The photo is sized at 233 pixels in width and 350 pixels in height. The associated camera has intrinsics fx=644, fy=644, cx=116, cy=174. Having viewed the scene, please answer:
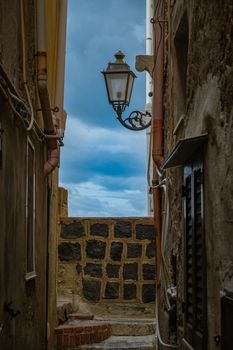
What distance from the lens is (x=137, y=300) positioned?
11422 millimetres

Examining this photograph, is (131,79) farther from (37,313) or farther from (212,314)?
(212,314)

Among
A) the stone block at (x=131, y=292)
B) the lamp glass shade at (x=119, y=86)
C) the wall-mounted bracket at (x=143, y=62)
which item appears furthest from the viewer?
the stone block at (x=131, y=292)

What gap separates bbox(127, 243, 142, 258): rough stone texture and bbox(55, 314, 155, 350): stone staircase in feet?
5.12

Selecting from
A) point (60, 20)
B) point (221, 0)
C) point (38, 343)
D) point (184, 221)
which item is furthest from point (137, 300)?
point (221, 0)

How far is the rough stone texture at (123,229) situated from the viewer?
11.5 meters

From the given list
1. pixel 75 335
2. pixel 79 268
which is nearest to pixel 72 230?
pixel 79 268

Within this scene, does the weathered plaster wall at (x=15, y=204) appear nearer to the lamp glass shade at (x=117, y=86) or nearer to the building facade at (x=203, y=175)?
the building facade at (x=203, y=175)

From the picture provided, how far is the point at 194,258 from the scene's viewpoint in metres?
4.75

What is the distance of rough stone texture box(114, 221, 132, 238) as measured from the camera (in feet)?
37.8

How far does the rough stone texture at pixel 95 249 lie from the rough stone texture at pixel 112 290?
20.4 inches

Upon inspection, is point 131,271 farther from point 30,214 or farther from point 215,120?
point 215,120

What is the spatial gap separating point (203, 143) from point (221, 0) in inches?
38.0

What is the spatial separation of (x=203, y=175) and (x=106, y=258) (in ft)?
24.2

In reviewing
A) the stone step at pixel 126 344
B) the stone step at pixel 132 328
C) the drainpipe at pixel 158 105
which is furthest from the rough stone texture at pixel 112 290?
the drainpipe at pixel 158 105
